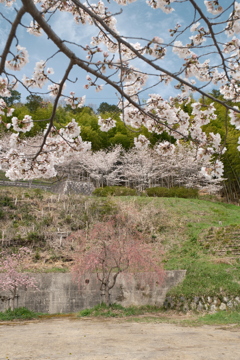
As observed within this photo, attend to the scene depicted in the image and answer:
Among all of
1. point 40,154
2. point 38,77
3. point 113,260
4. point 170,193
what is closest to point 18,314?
point 113,260

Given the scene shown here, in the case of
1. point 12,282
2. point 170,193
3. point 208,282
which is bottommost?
point 208,282

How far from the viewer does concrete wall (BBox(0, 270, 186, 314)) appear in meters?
8.37

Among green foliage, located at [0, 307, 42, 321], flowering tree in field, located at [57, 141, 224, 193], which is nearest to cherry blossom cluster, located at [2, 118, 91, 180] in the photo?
green foliage, located at [0, 307, 42, 321]

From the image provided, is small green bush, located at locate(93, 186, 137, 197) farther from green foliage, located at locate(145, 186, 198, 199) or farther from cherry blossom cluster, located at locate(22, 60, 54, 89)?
cherry blossom cluster, located at locate(22, 60, 54, 89)

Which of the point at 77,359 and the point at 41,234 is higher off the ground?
the point at 41,234

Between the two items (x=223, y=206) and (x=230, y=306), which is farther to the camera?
(x=223, y=206)

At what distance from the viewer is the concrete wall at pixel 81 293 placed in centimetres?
837

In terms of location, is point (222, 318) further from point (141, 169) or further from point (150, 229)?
point (141, 169)

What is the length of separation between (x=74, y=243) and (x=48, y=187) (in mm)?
9601

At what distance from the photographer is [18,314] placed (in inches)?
296

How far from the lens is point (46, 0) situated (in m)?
3.11

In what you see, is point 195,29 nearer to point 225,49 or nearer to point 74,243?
point 225,49

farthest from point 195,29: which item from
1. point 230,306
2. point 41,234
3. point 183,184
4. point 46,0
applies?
point 183,184

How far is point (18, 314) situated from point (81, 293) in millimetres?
1861
